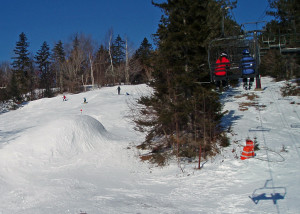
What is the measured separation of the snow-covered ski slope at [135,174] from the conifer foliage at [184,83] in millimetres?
1788

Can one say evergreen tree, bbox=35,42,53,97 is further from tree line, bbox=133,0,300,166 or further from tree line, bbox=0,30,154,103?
tree line, bbox=133,0,300,166

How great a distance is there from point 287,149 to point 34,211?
13.7 meters

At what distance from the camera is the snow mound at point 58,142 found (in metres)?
18.0

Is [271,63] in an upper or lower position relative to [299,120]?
upper

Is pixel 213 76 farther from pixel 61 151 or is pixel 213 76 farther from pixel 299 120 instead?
pixel 299 120

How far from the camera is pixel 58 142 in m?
19.7

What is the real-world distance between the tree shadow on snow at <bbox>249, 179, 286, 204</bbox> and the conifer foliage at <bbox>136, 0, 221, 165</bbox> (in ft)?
16.9

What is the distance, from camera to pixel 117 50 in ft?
249

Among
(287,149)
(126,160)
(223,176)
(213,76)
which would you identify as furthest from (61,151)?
(287,149)

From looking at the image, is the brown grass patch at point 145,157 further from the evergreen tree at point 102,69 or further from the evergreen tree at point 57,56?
the evergreen tree at point 57,56

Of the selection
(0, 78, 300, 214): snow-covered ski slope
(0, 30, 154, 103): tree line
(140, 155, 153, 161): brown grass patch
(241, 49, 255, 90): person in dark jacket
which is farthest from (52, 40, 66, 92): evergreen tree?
(241, 49, 255, 90): person in dark jacket

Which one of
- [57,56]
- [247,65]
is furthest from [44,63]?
[247,65]

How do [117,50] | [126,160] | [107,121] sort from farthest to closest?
[117,50] < [107,121] < [126,160]

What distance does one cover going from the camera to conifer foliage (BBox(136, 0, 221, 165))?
1591 cm
